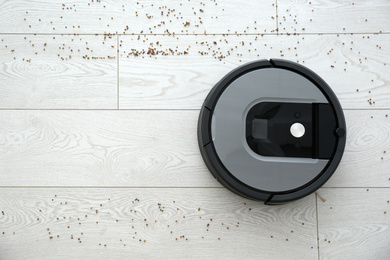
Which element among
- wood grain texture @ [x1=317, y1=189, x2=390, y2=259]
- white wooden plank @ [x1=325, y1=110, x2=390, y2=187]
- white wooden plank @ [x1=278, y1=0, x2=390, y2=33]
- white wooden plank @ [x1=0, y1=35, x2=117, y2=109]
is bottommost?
wood grain texture @ [x1=317, y1=189, x2=390, y2=259]

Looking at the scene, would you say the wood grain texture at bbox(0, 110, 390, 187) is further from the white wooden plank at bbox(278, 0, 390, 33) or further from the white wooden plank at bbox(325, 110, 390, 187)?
the white wooden plank at bbox(278, 0, 390, 33)

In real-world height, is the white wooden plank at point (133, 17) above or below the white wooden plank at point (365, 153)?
above

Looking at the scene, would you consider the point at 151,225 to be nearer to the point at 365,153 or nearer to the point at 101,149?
the point at 101,149

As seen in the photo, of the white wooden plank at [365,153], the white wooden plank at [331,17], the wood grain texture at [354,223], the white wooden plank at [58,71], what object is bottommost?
the wood grain texture at [354,223]

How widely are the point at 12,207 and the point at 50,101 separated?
12.6 inches

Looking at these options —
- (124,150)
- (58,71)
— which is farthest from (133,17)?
(124,150)

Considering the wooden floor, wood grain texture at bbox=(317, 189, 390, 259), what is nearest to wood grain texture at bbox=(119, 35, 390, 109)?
the wooden floor

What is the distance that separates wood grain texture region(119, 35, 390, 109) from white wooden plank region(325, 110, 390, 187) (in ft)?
0.13

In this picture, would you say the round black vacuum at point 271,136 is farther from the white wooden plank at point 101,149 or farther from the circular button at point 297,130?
the white wooden plank at point 101,149

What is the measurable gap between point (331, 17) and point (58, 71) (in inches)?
32.5

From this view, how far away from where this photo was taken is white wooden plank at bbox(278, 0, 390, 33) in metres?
1.08

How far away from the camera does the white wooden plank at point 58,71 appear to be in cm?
106

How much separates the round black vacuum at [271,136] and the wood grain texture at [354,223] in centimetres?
Answer: 13

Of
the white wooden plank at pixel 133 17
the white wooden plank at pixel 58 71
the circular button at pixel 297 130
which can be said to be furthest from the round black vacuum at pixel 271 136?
the white wooden plank at pixel 58 71
